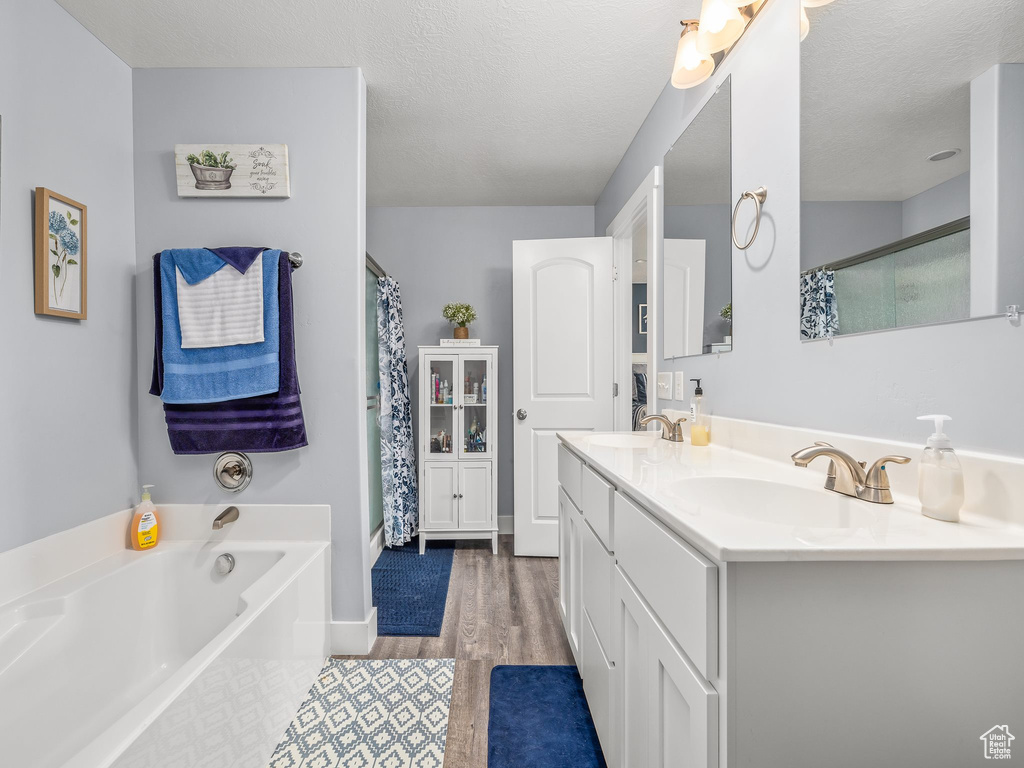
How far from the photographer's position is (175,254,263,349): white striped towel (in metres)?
1.83

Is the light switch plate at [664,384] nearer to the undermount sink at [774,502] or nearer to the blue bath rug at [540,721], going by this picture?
the undermount sink at [774,502]

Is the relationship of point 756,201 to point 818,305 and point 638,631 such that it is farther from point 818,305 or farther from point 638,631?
point 638,631

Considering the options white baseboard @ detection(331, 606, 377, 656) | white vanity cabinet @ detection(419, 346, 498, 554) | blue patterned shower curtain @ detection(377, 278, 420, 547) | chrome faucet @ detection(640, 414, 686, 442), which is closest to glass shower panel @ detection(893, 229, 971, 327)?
chrome faucet @ detection(640, 414, 686, 442)

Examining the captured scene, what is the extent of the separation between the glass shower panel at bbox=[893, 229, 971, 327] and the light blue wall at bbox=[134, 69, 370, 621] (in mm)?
1705

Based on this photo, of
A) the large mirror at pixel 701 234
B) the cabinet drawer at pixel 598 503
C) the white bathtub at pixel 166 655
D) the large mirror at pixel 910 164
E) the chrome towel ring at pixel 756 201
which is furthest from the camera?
the large mirror at pixel 701 234

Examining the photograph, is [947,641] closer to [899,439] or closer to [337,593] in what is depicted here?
[899,439]

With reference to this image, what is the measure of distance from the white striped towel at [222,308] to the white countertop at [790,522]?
137 cm

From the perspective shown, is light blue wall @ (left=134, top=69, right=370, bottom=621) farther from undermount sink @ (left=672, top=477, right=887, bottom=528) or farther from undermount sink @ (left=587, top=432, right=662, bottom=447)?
undermount sink @ (left=672, top=477, right=887, bottom=528)

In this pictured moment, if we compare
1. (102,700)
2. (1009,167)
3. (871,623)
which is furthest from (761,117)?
(102,700)

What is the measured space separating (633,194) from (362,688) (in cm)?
247

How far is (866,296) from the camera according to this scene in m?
1.03

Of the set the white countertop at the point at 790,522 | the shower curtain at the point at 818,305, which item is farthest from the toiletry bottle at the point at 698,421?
the shower curtain at the point at 818,305

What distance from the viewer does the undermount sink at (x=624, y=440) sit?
5.89 ft

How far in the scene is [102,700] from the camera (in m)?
1.48
